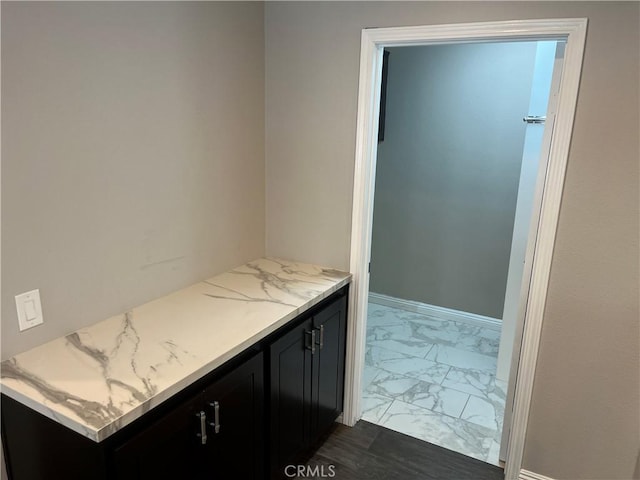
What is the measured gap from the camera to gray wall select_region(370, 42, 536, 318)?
3416mm

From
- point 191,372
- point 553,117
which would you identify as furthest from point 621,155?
point 191,372

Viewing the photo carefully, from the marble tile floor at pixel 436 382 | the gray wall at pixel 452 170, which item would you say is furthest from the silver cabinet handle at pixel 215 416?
the gray wall at pixel 452 170

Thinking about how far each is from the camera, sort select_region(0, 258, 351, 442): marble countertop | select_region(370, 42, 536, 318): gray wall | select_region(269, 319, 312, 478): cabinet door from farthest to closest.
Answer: select_region(370, 42, 536, 318): gray wall
select_region(269, 319, 312, 478): cabinet door
select_region(0, 258, 351, 442): marble countertop

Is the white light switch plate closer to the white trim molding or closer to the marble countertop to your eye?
the marble countertop

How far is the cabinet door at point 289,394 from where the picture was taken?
186 cm

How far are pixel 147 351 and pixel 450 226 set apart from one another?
2.88 metres

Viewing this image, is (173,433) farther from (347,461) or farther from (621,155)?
(621,155)

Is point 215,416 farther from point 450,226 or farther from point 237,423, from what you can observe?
point 450,226

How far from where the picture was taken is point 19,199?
138 cm

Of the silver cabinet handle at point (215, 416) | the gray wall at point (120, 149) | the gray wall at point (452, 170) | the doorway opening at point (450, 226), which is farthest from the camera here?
the gray wall at point (452, 170)

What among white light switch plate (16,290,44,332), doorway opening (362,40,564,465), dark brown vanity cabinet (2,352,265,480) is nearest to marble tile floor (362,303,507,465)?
doorway opening (362,40,564,465)

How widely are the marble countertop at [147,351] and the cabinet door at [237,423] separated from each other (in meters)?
0.11

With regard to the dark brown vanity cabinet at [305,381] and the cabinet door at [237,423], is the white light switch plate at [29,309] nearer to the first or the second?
the cabinet door at [237,423]

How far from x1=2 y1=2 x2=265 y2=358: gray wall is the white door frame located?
0.60m
